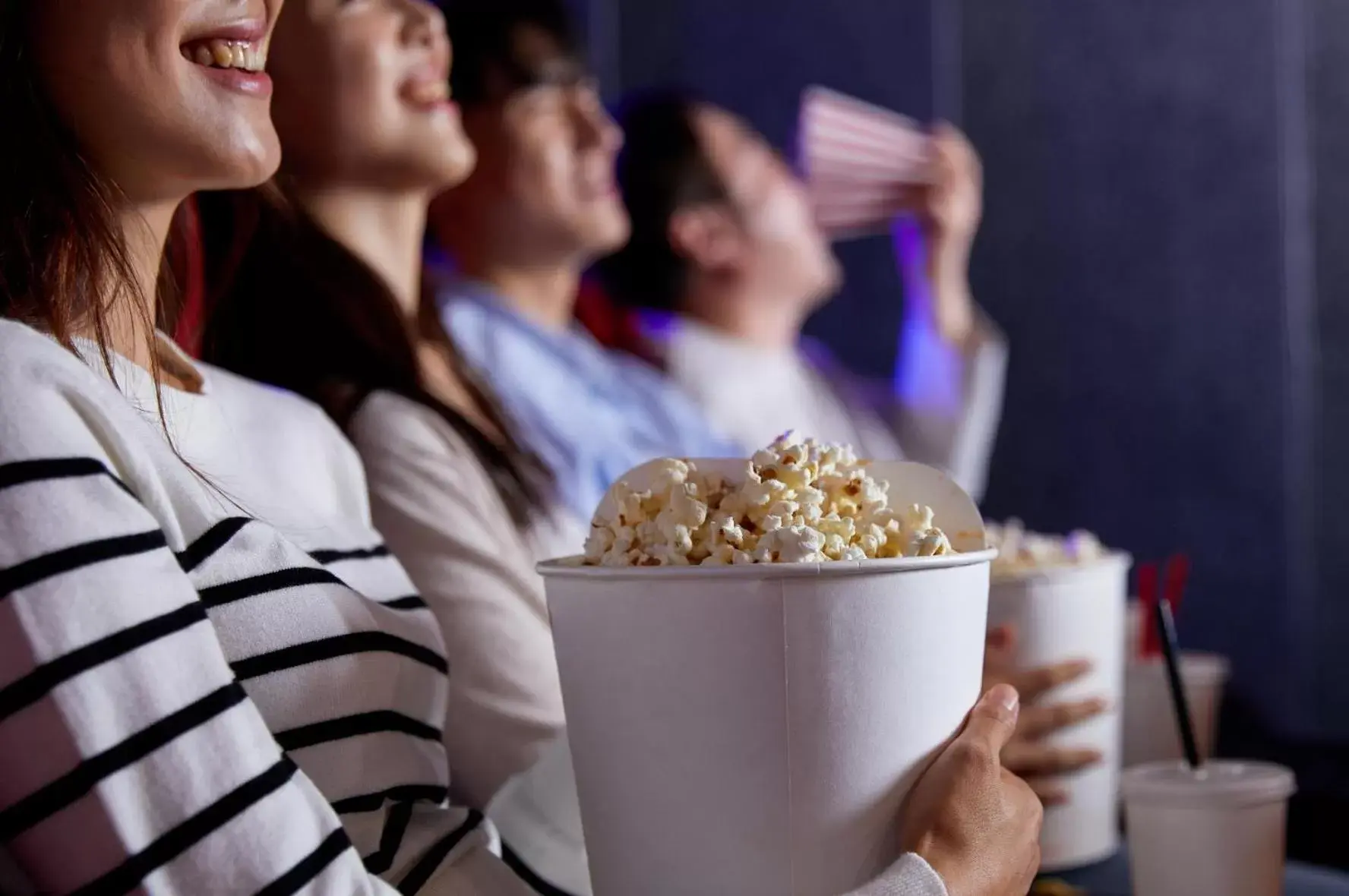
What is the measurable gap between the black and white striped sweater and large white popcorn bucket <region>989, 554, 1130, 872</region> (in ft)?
2.02

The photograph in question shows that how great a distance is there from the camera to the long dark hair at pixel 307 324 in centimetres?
133

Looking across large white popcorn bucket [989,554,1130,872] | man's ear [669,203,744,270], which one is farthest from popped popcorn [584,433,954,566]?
man's ear [669,203,744,270]

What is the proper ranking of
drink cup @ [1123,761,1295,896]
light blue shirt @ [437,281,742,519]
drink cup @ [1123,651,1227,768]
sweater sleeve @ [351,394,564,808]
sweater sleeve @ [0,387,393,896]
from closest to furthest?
sweater sleeve @ [0,387,393,896]
drink cup @ [1123,761,1295,896]
sweater sleeve @ [351,394,564,808]
drink cup @ [1123,651,1227,768]
light blue shirt @ [437,281,742,519]

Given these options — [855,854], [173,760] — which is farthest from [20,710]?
[855,854]

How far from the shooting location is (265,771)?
700 millimetres

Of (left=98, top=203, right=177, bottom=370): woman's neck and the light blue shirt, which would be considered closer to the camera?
(left=98, top=203, right=177, bottom=370): woman's neck

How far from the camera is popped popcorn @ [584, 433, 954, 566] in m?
0.78

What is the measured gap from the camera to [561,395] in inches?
76.7

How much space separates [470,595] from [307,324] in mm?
335

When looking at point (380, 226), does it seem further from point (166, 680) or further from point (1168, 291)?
point (1168, 291)

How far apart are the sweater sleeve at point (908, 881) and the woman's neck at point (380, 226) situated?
2.77 ft

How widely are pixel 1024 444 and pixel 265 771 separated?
8.57ft

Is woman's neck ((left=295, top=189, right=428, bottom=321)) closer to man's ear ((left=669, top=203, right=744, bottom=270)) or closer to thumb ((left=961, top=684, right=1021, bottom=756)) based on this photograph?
thumb ((left=961, top=684, right=1021, bottom=756))

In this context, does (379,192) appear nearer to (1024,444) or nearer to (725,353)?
(725,353)
